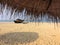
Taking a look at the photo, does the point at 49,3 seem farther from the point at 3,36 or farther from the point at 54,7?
the point at 3,36

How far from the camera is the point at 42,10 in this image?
1.52 feet

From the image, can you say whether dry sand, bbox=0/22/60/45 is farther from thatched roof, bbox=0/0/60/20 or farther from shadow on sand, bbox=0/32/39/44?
thatched roof, bbox=0/0/60/20

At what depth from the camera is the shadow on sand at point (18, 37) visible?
645 mm

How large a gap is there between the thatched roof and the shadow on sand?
0.20 m

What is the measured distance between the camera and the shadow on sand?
645 millimetres

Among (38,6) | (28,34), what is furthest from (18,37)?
(38,6)

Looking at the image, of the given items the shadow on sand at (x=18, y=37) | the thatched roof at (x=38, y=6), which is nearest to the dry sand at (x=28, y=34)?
the shadow on sand at (x=18, y=37)

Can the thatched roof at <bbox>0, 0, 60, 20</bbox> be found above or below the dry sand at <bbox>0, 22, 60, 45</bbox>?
above

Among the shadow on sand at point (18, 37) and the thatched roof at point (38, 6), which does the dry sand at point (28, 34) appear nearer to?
the shadow on sand at point (18, 37)

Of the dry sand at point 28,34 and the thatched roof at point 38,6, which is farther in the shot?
the dry sand at point 28,34

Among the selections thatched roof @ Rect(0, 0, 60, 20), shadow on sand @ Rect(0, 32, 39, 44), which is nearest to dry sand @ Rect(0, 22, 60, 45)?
shadow on sand @ Rect(0, 32, 39, 44)

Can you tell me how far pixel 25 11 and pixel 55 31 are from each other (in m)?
0.35

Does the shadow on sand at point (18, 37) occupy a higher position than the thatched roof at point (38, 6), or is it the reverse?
the thatched roof at point (38, 6)

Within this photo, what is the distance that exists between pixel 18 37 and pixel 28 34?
7 centimetres
